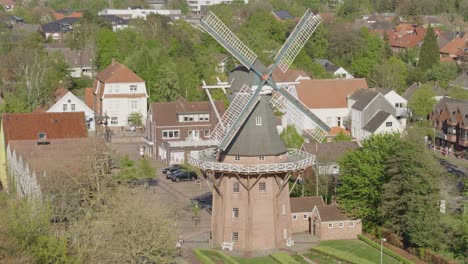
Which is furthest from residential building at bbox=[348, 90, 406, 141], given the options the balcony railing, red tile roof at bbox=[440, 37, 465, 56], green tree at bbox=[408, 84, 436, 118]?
red tile roof at bbox=[440, 37, 465, 56]

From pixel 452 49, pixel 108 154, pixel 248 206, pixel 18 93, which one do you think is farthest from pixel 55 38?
pixel 248 206

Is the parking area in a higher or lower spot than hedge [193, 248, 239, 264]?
higher

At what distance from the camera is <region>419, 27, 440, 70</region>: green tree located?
100294mm

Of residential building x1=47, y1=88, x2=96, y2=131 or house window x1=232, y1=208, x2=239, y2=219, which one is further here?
residential building x1=47, y1=88, x2=96, y2=131

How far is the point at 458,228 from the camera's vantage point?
44.5 metres

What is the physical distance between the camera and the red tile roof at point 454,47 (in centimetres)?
11125

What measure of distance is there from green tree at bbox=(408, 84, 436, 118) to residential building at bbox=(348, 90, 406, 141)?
3.15 metres

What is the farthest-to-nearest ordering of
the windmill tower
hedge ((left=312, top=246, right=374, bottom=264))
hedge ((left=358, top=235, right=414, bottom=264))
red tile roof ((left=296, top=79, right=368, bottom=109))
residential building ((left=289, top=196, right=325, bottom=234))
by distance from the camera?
red tile roof ((left=296, top=79, right=368, bottom=109)), residential building ((left=289, top=196, right=325, bottom=234)), the windmill tower, hedge ((left=358, top=235, right=414, bottom=264)), hedge ((left=312, top=246, right=374, bottom=264))

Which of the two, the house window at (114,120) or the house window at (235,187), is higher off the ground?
the house window at (114,120)

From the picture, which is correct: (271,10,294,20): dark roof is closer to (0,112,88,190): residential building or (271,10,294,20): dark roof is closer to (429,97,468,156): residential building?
(429,97,468,156): residential building

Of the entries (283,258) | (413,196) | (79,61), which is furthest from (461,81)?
(283,258)

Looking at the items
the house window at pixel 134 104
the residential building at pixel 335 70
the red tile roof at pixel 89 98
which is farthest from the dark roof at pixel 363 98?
the red tile roof at pixel 89 98

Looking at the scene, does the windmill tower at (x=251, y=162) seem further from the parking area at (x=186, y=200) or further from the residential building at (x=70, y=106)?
the residential building at (x=70, y=106)

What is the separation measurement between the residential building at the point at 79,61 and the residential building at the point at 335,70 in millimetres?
24689
